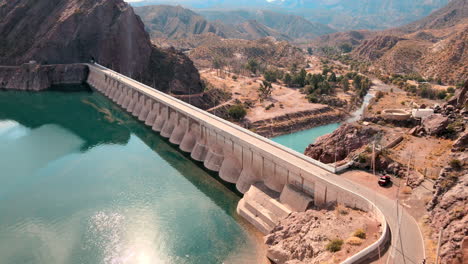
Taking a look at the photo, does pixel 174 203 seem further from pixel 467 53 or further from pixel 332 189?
pixel 467 53

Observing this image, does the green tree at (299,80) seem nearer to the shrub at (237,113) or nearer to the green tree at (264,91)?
the green tree at (264,91)

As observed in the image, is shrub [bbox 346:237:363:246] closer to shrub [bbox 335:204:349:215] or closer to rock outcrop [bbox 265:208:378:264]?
rock outcrop [bbox 265:208:378:264]

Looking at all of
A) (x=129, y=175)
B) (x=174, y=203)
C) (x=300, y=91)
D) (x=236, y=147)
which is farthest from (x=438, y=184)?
(x=300, y=91)

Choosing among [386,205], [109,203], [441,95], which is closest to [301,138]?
[441,95]

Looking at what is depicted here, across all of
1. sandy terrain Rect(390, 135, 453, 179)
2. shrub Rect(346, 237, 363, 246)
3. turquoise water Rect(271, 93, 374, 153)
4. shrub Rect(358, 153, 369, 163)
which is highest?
sandy terrain Rect(390, 135, 453, 179)

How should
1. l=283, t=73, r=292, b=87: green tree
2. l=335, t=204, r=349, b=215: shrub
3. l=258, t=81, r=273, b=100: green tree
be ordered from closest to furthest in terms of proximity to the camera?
l=335, t=204, r=349, b=215: shrub
l=258, t=81, r=273, b=100: green tree
l=283, t=73, r=292, b=87: green tree

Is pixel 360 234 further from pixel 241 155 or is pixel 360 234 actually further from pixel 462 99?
pixel 462 99

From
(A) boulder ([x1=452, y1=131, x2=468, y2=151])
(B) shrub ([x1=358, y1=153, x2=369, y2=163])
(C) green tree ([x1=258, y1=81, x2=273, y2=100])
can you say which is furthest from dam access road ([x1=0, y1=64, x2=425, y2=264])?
(C) green tree ([x1=258, y1=81, x2=273, y2=100])
